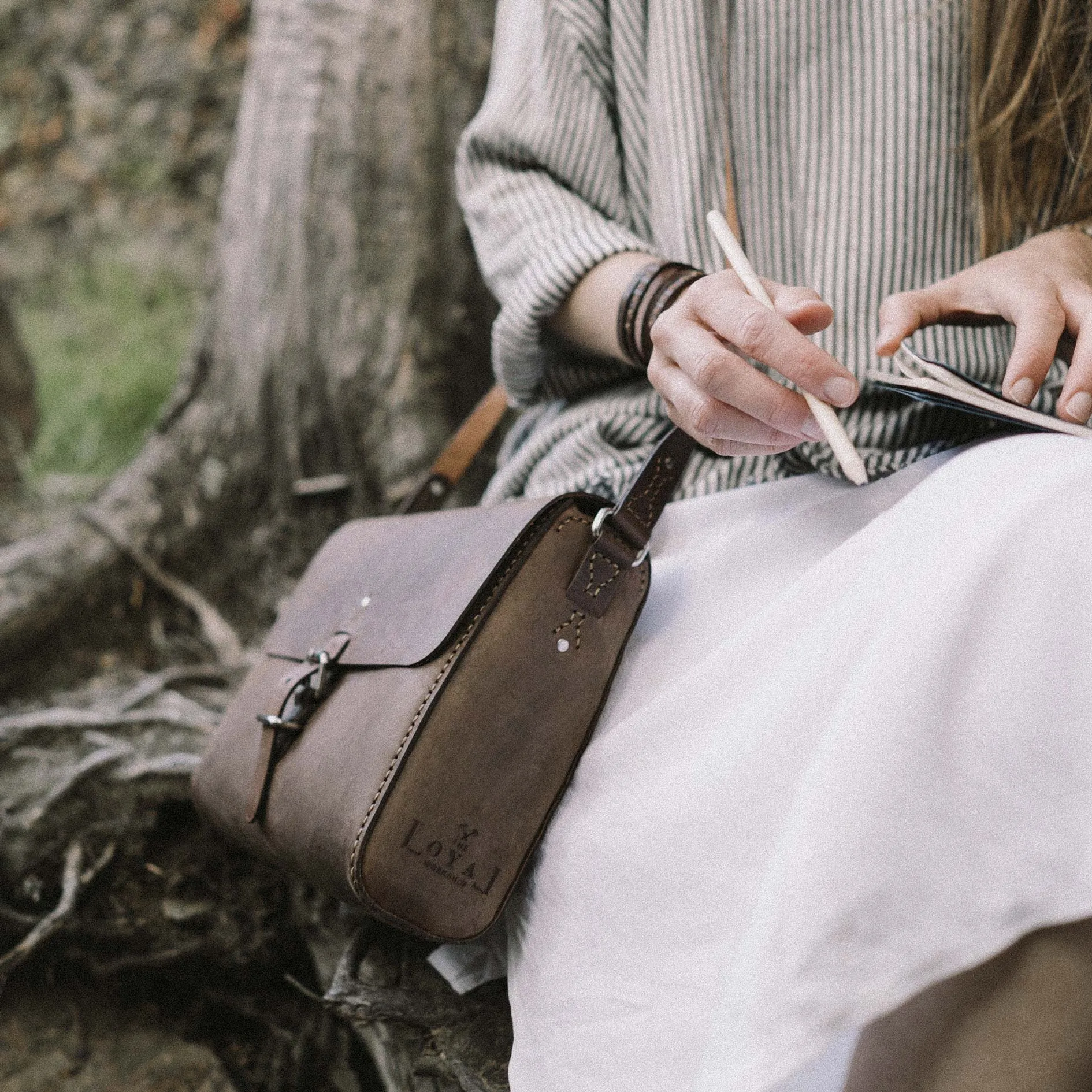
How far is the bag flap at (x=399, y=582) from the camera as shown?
751 millimetres

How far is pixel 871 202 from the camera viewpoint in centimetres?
93

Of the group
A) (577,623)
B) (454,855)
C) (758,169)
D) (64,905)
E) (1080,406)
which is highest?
(758,169)

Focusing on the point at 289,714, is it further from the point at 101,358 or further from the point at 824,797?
the point at 101,358

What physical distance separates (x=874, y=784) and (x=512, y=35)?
88 centimetres

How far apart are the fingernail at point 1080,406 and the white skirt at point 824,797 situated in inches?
2.7

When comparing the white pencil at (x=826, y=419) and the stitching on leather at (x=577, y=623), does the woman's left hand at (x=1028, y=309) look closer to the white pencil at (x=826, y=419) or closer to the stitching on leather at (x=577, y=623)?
the white pencil at (x=826, y=419)

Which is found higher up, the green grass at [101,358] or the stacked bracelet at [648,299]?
the stacked bracelet at [648,299]

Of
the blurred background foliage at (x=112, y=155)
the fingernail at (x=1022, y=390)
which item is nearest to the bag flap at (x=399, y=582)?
the fingernail at (x=1022, y=390)

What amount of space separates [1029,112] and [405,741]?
836 millimetres

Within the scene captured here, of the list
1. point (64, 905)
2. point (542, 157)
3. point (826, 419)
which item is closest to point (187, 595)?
point (64, 905)

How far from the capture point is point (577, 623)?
746 mm

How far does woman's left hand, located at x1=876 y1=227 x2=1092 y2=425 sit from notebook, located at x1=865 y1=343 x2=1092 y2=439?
25 millimetres

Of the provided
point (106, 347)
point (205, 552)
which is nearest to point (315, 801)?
point (205, 552)

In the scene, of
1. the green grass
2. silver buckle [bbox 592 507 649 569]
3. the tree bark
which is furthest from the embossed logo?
the green grass
